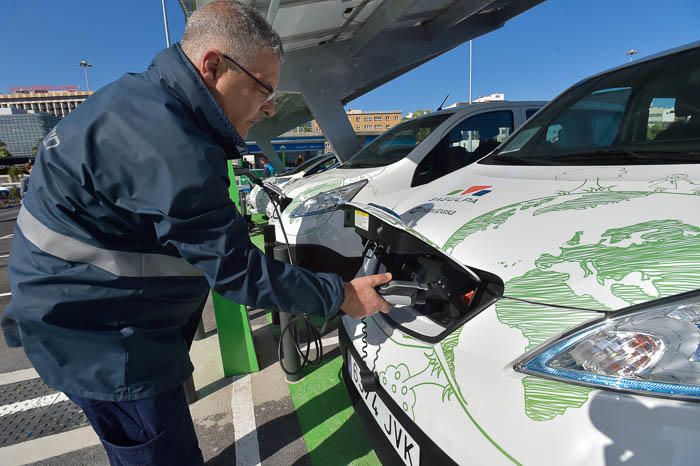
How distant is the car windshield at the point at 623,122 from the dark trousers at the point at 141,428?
6.42 feet

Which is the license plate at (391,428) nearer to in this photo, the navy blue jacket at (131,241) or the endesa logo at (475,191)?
the navy blue jacket at (131,241)

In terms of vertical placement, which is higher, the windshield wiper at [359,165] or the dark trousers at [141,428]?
the windshield wiper at [359,165]

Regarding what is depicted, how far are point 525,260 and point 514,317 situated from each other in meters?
0.19

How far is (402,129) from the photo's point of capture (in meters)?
4.81

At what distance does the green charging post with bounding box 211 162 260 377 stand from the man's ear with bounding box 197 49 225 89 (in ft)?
5.35

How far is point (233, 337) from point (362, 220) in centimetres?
153

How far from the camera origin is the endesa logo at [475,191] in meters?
1.70

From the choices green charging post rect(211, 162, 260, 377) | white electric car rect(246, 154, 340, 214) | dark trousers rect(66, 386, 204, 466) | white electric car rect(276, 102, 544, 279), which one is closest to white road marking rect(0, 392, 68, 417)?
green charging post rect(211, 162, 260, 377)

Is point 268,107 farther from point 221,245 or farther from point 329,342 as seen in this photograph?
point 329,342

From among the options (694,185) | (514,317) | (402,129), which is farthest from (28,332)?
(402,129)

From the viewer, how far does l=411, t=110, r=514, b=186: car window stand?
4.05 metres

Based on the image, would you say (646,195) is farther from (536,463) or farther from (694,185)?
(536,463)

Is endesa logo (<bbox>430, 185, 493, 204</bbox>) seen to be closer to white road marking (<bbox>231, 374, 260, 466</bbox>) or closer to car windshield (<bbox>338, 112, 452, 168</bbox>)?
white road marking (<bbox>231, 374, 260, 466</bbox>)

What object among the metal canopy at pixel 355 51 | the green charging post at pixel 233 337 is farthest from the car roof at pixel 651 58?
the metal canopy at pixel 355 51
